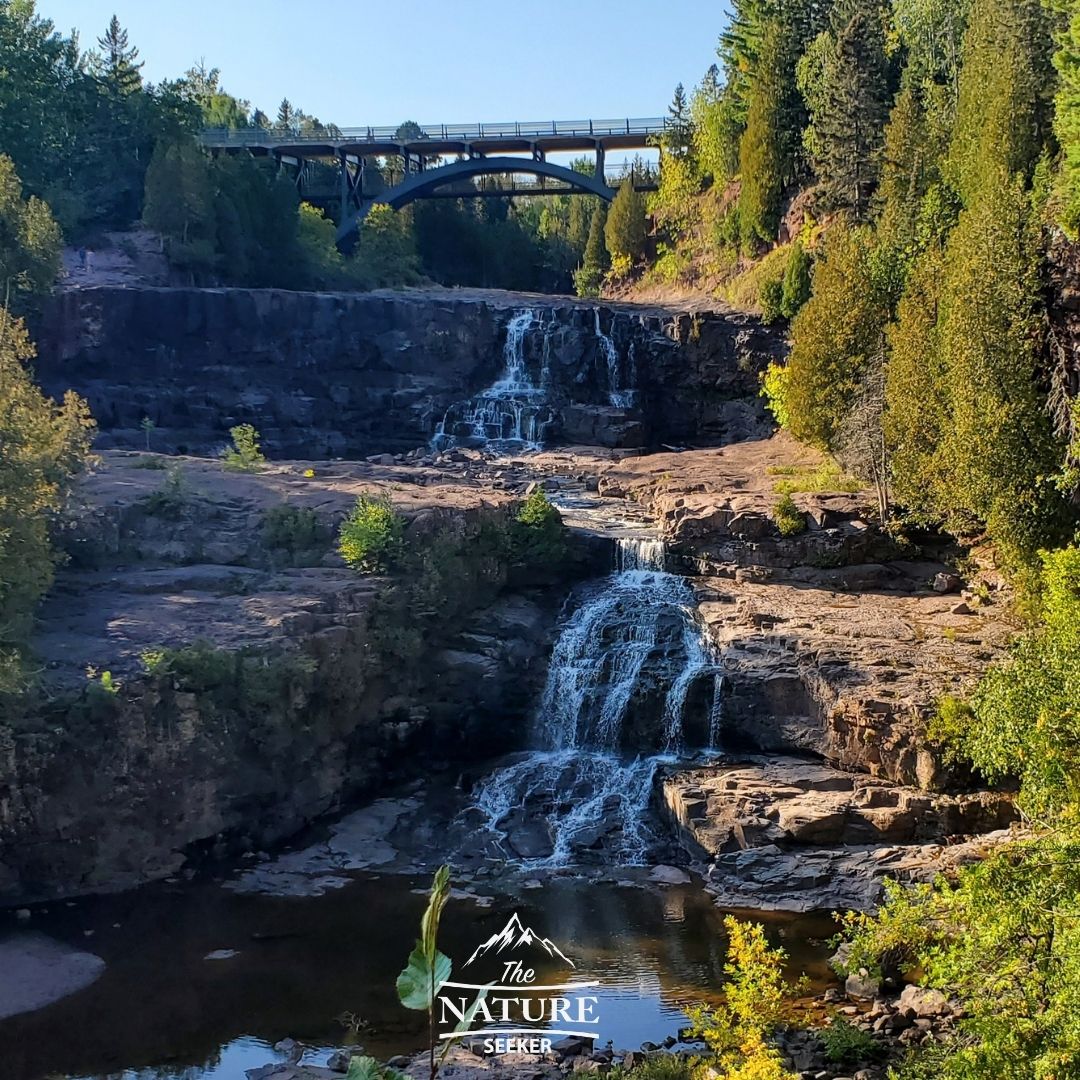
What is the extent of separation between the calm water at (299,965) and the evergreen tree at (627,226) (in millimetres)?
57168

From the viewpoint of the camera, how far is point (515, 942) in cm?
2378

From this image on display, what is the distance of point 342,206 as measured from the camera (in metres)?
79.4

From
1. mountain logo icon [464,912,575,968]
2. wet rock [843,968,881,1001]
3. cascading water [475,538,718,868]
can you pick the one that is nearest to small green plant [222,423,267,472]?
cascading water [475,538,718,868]

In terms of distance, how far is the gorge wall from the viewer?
5353 cm

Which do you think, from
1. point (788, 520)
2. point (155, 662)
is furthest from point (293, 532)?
point (788, 520)

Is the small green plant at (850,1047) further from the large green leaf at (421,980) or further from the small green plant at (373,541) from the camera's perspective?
the small green plant at (373,541)

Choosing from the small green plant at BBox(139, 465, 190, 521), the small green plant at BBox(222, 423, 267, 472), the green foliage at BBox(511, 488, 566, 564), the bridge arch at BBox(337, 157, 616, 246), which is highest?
the bridge arch at BBox(337, 157, 616, 246)

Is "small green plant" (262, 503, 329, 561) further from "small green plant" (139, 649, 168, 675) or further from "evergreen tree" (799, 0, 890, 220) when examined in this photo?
"evergreen tree" (799, 0, 890, 220)

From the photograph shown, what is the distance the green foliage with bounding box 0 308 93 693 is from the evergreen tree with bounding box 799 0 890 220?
37.9m

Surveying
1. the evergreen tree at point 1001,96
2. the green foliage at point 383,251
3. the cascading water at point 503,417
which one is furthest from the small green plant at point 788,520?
the green foliage at point 383,251

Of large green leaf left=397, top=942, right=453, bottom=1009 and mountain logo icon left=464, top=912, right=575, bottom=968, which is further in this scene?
mountain logo icon left=464, top=912, right=575, bottom=968

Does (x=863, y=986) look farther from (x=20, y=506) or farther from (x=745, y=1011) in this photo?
(x=20, y=506)

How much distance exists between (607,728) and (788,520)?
9.33 m

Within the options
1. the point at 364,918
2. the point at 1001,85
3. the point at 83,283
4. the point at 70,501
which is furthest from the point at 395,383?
the point at 364,918
